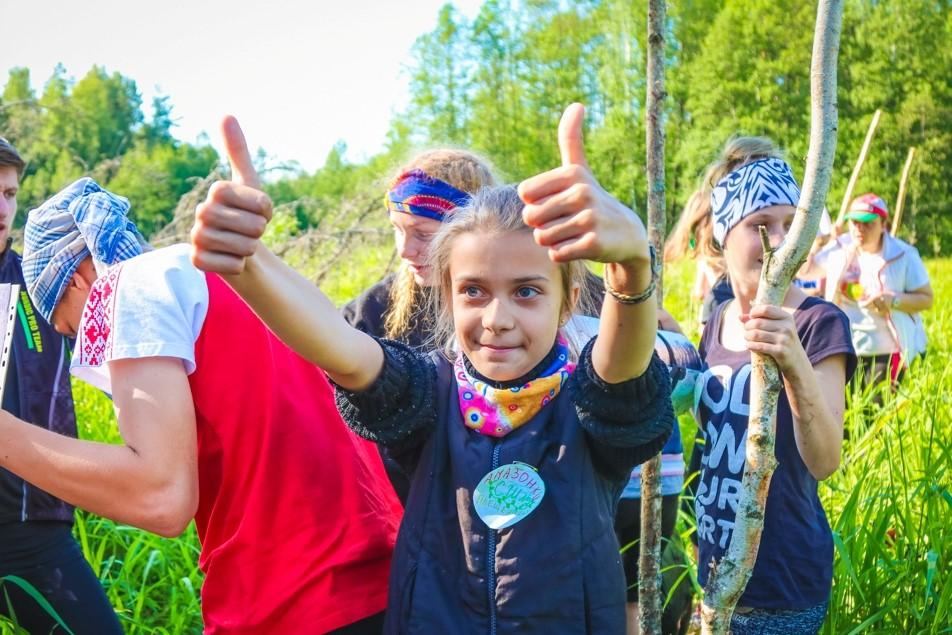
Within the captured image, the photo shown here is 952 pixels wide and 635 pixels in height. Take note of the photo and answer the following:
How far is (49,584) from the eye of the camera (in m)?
2.15

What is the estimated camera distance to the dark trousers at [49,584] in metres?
2.12

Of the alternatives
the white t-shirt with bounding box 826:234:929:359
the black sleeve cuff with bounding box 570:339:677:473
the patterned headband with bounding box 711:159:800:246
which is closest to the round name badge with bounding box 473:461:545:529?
the black sleeve cuff with bounding box 570:339:677:473

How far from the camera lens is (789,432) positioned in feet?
6.47

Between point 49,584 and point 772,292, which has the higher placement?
point 772,292

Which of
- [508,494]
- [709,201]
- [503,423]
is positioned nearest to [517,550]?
[508,494]

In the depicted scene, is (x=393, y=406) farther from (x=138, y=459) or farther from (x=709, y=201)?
(x=709, y=201)

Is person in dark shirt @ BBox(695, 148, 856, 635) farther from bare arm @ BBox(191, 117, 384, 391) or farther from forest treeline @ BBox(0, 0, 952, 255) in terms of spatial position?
forest treeline @ BBox(0, 0, 952, 255)

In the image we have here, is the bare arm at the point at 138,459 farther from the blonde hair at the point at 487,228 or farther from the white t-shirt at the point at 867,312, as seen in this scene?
the white t-shirt at the point at 867,312

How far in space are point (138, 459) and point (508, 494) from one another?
21.9 inches

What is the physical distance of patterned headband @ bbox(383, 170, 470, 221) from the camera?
2570 mm

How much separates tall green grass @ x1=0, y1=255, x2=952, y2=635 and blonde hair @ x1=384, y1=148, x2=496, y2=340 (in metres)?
1.08

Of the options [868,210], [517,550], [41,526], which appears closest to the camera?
[517,550]

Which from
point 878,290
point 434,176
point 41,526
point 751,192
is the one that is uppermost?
point 434,176

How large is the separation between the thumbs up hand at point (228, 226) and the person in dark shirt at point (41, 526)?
1.39m
